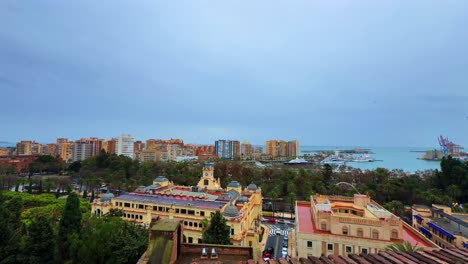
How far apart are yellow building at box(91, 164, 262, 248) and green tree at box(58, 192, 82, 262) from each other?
353 inches

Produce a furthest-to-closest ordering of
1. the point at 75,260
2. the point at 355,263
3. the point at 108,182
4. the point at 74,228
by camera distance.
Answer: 1. the point at 108,182
2. the point at 74,228
3. the point at 75,260
4. the point at 355,263

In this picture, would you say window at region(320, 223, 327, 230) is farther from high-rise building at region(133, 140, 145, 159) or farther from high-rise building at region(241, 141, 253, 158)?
high-rise building at region(241, 141, 253, 158)

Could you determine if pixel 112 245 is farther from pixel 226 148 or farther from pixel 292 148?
pixel 292 148

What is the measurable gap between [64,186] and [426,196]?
80.8 m

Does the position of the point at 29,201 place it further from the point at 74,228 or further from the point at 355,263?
the point at 355,263

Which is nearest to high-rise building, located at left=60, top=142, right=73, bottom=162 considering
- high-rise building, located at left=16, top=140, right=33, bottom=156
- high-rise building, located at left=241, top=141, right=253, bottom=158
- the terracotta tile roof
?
high-rise building, located at left=16, top=140, right=33, bottom=156

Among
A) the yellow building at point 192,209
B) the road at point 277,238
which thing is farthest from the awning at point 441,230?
the yellow building at point 192,209

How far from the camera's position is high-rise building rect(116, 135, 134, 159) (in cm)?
13338

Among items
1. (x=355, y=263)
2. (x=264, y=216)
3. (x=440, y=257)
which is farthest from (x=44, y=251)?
(x=264, y=216)

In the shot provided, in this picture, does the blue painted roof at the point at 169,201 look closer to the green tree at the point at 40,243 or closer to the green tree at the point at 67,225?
the green tree at the point at 67,225

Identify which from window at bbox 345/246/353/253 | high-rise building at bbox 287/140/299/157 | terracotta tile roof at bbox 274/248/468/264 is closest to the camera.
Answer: terracotta tile roof at bbox 274/248/468/264

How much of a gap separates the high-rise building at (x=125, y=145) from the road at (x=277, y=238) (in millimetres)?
112618

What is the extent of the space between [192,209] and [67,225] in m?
12.6

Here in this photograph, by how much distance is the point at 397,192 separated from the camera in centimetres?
4641
